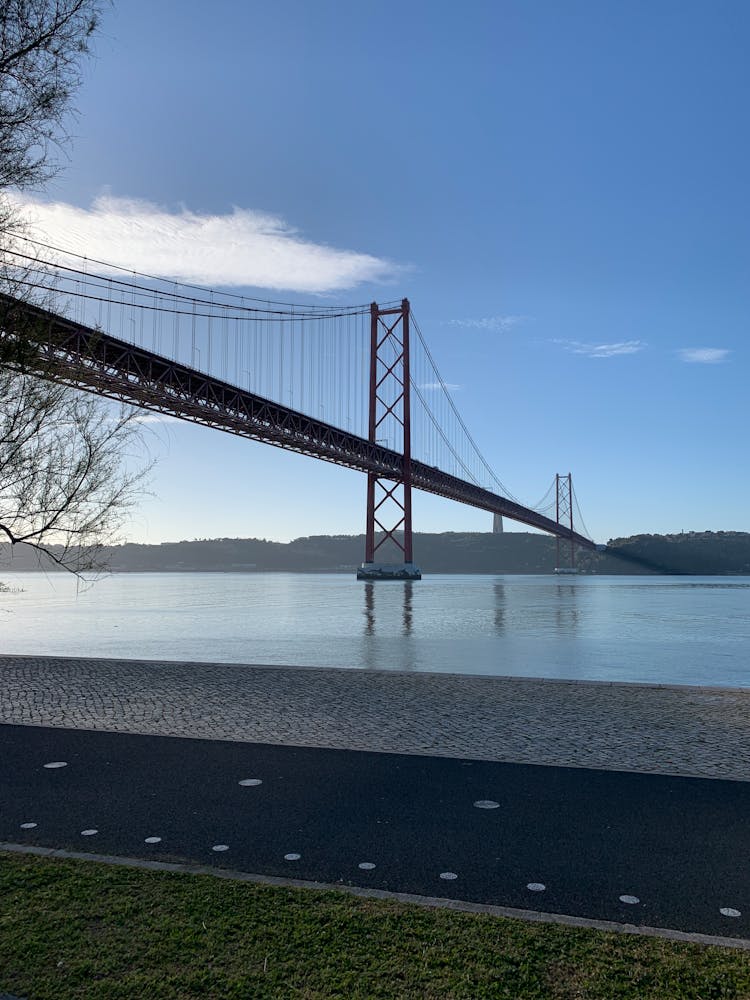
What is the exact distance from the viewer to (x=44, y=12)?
438 cm

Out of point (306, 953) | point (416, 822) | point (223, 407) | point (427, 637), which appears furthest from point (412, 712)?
point (223, 407)

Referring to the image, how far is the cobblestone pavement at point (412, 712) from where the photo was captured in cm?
590

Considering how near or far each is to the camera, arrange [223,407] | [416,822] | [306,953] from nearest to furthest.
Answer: [306,953] → [416,822] → [223,407]

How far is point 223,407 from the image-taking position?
34.7 meters

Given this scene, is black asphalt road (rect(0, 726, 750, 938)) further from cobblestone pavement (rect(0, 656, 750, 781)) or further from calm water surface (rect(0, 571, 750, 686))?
calm water surface (rect(0, 571, 750, 686))

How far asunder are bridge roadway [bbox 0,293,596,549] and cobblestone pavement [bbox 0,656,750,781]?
311 centimetres

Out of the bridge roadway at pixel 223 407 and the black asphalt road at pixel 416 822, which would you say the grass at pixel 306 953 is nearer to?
the black asphalt road at pixel 416 822

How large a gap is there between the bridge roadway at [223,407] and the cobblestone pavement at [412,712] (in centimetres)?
311

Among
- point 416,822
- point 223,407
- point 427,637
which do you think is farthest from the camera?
point 223,407

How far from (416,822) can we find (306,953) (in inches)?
61.9

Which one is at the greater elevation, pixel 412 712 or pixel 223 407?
pixel 223 407

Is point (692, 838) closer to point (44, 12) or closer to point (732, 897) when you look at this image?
point (732, 897)

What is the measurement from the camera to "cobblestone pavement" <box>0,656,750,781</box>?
590 centimetres

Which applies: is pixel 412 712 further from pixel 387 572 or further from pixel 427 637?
pixel 387 572
